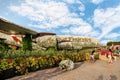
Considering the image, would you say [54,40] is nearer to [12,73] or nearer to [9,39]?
[9,39]

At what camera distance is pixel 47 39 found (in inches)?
1496

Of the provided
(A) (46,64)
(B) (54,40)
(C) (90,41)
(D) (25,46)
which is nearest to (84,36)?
(C) (90,41)

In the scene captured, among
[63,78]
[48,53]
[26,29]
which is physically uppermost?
[26,29]

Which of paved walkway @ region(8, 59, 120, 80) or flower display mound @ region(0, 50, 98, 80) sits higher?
flower display mound @ region(0, 50, 98, 80)

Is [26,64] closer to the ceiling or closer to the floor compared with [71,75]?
closer to the ceiling

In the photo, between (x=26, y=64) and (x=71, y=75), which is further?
(x=26, y=64)

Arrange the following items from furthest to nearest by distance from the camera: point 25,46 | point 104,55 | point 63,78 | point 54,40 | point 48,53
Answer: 1. point 54,40
2. point 104,55
3. point 25,46
4. point 48,53
5. point 63,78

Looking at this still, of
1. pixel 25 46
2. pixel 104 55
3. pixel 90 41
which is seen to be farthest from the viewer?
pixel 90 41

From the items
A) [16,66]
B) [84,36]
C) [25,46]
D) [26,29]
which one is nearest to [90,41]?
[84,36]

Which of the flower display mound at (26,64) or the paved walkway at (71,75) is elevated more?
the flower display mound at (26,64)

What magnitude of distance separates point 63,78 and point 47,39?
24012mm

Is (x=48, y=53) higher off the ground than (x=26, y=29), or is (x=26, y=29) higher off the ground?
(x=26, y=29)

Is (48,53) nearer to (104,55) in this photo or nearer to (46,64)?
(46,64)

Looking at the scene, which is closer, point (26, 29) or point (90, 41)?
point (26, 29)
